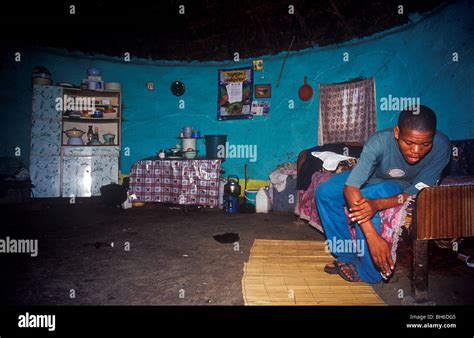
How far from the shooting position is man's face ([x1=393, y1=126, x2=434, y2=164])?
2104mm

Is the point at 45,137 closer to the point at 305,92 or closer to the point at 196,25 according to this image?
the point at 196,25

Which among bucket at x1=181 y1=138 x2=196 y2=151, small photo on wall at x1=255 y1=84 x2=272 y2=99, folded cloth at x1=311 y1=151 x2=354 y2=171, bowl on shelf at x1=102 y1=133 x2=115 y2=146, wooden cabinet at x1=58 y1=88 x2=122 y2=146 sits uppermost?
small photo on wall at x1=255 y1=84 x2=272 y2=99

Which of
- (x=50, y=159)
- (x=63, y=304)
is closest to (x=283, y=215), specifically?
(x=63, y=304)

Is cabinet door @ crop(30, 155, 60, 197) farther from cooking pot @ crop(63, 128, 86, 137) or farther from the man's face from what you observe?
the man's face

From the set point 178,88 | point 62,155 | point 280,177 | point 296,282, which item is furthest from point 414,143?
point 62,155

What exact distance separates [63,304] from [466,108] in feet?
18.1

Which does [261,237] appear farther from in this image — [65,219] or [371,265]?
[65,219]

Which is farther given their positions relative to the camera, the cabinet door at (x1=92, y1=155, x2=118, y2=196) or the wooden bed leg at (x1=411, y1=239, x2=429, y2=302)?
the cabinet door at (x1=92, y1=155, x2=118, y2=196)

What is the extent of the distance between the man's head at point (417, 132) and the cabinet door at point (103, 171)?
622 centimetres

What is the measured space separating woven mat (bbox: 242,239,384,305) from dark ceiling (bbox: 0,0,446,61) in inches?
183

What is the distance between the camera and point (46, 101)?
20.4 ft

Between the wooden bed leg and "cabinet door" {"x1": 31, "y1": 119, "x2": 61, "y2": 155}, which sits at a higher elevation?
"cabinet door" {"x1": 31, "y1": 119, "x2": 61, "y2": 155}

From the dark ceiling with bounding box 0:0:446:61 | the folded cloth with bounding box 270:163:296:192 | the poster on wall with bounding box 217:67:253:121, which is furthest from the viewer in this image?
the poster on wall with bounding box 217:67:253:121

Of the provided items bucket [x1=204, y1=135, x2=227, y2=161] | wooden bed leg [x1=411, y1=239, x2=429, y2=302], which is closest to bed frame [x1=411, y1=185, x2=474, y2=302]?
wooden bed leg [x1=411, y1=239, x2=429, y2=302]
